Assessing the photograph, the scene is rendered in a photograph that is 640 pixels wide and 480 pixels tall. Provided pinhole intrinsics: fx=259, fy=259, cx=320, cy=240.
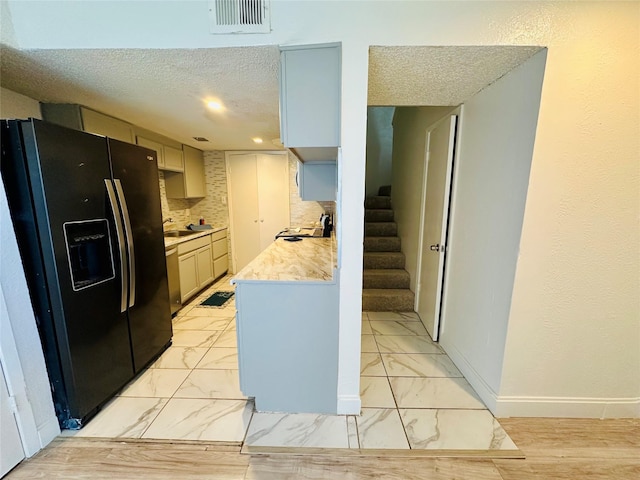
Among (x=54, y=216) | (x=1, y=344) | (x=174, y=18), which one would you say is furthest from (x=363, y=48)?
(x=1, y=344)

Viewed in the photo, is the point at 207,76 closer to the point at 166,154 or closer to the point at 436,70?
the point at 436,70

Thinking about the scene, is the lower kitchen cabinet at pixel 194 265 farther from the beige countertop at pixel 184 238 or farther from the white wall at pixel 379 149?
the white wall at pixel 379 149

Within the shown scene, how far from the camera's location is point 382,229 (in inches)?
154

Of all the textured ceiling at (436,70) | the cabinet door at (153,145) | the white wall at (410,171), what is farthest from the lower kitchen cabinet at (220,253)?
the textured ceiling at (436,70)

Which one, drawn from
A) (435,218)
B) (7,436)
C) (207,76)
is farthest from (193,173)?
(435,218)

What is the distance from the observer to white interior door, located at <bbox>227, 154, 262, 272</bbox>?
449cm

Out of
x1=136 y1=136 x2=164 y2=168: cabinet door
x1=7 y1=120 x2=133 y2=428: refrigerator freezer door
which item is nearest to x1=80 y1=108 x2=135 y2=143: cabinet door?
x1=136 y1=136 x2=164 y2=168: cabinet door

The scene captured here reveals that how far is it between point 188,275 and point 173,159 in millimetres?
1611

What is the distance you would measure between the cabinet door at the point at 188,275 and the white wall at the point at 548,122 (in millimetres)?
2251

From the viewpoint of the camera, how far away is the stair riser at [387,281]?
3.32 m

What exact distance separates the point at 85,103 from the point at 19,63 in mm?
668

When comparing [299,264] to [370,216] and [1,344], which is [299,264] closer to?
[1,344]

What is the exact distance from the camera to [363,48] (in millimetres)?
1311

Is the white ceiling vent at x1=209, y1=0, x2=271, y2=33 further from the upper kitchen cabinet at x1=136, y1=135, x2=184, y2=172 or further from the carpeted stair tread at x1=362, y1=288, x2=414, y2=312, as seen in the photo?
the carpeted stair tread at x1=362, y1=288, x2=414, y2=312
